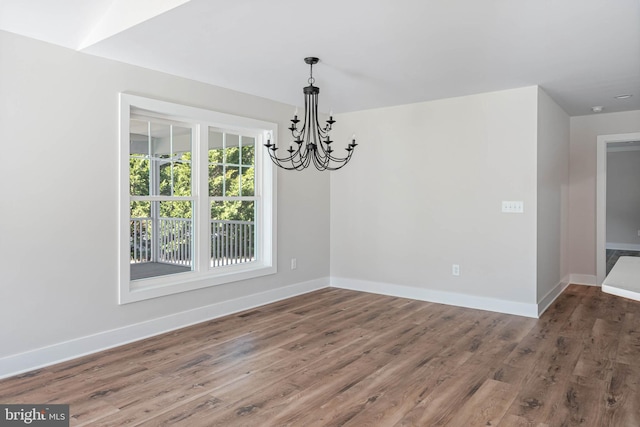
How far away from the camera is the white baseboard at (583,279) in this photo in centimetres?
580

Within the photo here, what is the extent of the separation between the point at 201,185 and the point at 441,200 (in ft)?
8.85

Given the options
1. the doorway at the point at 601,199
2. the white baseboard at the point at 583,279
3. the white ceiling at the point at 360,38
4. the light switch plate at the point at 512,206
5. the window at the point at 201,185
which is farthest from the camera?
the white baseboard at the point at 583,279

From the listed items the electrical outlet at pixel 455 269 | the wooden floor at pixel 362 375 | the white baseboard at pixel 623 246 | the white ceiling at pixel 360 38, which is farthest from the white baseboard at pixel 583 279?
the white baseboard at pixel 623 246

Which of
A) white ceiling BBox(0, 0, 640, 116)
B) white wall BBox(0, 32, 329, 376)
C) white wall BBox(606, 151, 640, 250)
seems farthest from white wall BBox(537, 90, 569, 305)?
white wall BBox(606, 151, 640, 250)

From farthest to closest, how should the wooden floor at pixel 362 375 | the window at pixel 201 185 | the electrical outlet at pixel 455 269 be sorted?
1. the electrical outlet at pixel 455 269
2. the window at pixel 201 185
3. the wooden floor at pixel 362 375

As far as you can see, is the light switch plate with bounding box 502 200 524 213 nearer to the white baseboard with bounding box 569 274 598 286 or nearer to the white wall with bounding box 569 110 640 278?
the white wall with bounding box 569 110 640 278

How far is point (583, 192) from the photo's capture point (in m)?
5.83

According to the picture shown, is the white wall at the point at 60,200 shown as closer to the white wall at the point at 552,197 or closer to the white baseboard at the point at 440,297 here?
the white baseboard at the point at 440,297

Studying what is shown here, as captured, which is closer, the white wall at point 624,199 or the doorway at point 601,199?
the doorway at point 601,199

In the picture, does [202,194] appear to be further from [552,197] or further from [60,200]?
[552,197]

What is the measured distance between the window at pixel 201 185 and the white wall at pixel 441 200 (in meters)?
1.24

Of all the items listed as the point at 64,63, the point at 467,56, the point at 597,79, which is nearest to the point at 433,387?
the point at 467,56

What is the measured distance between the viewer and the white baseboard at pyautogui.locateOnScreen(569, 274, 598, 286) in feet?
19.0

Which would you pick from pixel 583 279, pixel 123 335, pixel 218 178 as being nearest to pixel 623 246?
pixel 583 279
